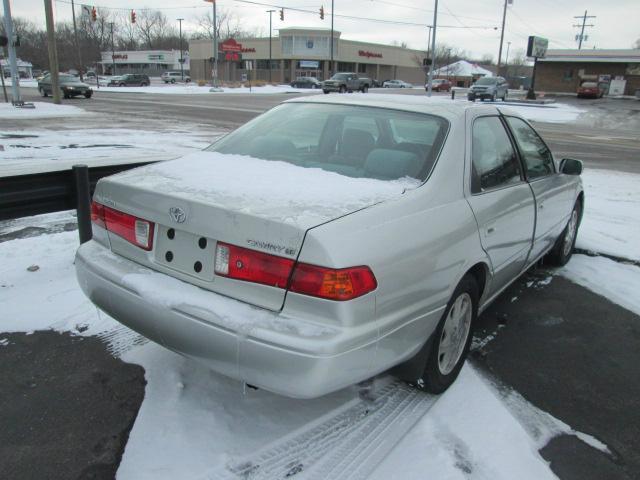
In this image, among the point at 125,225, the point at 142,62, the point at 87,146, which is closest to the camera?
the point at 125,225

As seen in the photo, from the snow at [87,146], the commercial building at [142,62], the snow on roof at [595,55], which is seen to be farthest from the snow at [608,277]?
the commercial building at [142,62]

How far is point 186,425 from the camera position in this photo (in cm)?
260

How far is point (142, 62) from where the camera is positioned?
353 feet

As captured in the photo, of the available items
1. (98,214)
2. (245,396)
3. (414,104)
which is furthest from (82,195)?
(414,104)

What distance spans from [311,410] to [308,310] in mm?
880

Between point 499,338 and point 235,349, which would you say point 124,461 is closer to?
point 235,349

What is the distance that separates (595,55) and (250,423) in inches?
2646

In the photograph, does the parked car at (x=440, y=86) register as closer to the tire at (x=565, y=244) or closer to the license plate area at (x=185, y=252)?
the tire at (x=565, y=244)

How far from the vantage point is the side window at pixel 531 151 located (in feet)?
12.9

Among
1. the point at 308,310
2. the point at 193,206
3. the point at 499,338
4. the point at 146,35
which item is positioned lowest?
the point at 499,338

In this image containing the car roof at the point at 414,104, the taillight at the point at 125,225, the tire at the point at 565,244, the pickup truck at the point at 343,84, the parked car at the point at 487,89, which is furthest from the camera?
the pickup truck at the point at 343,84

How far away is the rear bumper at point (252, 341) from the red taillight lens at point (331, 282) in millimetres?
136

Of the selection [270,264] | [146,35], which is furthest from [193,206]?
[146,35]

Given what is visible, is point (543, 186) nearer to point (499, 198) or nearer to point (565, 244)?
point (499, 198)
